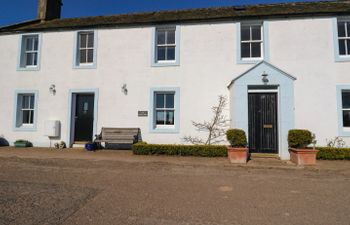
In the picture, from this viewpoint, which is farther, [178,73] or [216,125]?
[178,73]

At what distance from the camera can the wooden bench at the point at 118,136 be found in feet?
32.5

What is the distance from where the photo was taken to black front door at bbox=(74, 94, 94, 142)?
11.0 m

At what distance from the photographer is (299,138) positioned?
761 centimetres

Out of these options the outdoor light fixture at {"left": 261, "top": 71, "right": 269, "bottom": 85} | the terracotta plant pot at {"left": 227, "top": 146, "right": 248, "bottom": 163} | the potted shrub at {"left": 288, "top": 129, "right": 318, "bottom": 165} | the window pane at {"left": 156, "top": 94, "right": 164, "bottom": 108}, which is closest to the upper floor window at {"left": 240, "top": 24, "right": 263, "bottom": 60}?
the outdoor light fixture at {"left": 261, "top": 71, "right": 269, "bottom": 85}

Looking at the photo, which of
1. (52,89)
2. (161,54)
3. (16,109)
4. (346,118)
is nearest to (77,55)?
(52,89)

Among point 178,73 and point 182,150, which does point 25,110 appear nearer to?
point 178,73

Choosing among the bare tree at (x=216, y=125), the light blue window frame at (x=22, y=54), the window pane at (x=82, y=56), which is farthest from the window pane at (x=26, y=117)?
the bare tree at (x=216, y=125)

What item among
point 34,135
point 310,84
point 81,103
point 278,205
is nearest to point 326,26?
point 310,84

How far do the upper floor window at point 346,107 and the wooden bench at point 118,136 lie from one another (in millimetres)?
9195

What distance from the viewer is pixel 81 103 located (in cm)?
1117

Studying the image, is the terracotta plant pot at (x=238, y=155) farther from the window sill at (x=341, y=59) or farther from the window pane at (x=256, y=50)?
the window sill at (x=341, y=59)

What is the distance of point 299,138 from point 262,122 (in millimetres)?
1597

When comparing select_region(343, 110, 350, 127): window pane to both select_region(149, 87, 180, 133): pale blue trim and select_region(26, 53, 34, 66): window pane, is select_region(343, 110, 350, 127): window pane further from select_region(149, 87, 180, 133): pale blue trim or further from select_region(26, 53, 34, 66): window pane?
select_region(26, 53, 34, 66): window pane

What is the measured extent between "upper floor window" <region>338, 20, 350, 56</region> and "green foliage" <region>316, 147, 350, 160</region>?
14.6 ft
